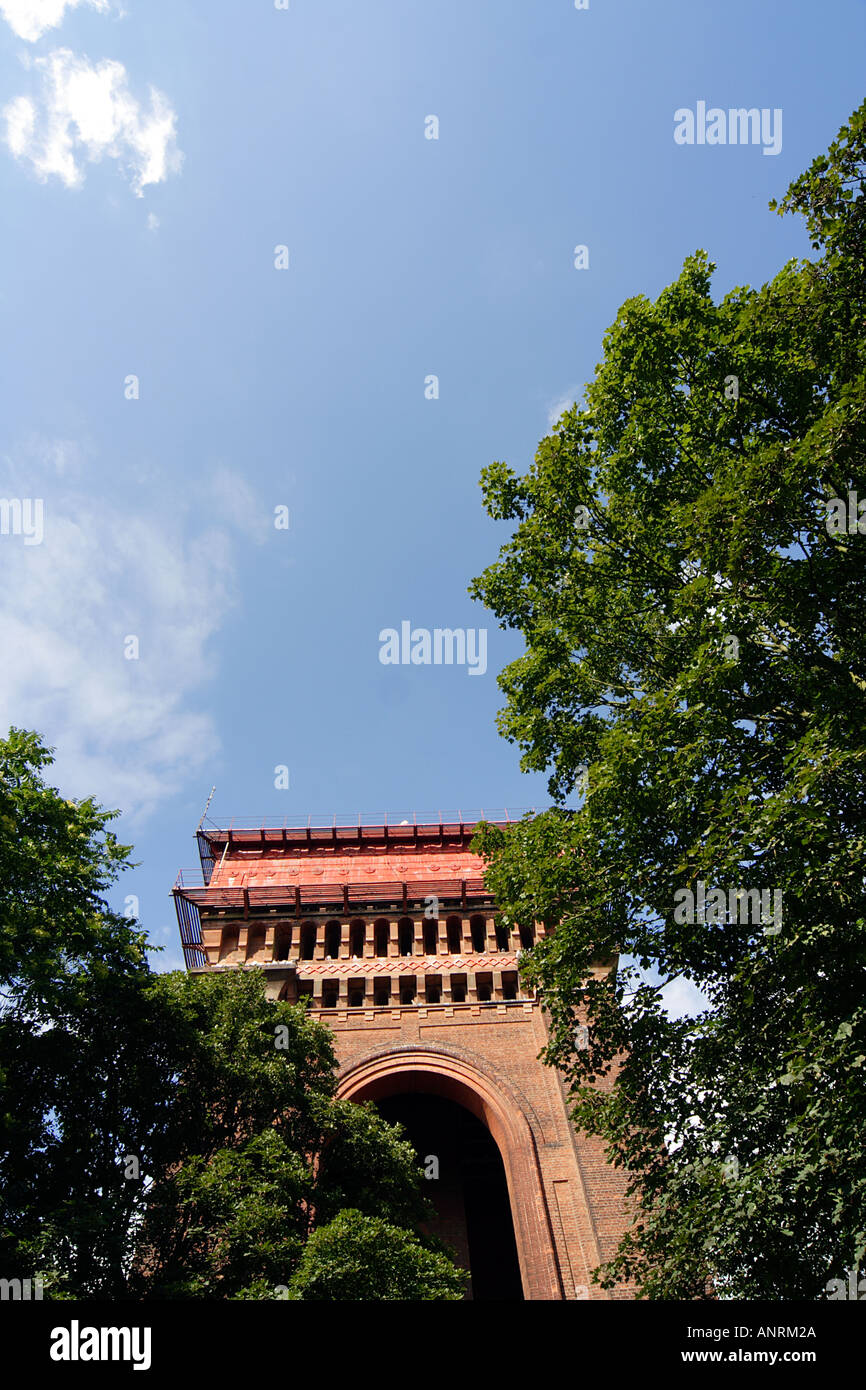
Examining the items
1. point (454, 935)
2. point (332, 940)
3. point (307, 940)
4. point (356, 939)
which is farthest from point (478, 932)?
point (307, 940)

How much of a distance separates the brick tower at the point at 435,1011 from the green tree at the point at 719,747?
6.67m

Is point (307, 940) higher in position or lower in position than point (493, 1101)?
higher

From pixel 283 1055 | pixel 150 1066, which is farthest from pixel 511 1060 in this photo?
pixel 150 1066

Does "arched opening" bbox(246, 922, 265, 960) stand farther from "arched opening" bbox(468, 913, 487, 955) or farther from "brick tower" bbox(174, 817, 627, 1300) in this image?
"arched opening" bbox(468, 913, 487, 955)

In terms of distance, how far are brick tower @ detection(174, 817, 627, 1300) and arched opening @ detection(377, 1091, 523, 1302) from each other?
0.11ft

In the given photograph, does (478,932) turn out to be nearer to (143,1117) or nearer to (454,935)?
(454,935)

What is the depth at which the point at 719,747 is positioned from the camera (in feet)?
30.9

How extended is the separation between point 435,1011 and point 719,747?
12301 millimetres

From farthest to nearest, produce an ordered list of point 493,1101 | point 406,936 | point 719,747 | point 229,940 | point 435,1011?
point 406,936, point 229,940, point 435,1011, point 493,1101, point 719,747

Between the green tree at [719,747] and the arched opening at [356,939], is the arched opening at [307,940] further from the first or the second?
the green tree at [719,747]

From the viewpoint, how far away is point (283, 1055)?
13516mm

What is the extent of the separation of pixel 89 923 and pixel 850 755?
11430 mm

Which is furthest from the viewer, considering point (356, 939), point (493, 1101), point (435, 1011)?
point (356, 939)

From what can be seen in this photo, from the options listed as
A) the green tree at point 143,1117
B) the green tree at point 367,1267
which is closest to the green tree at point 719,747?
the green tree at point 367,1267
